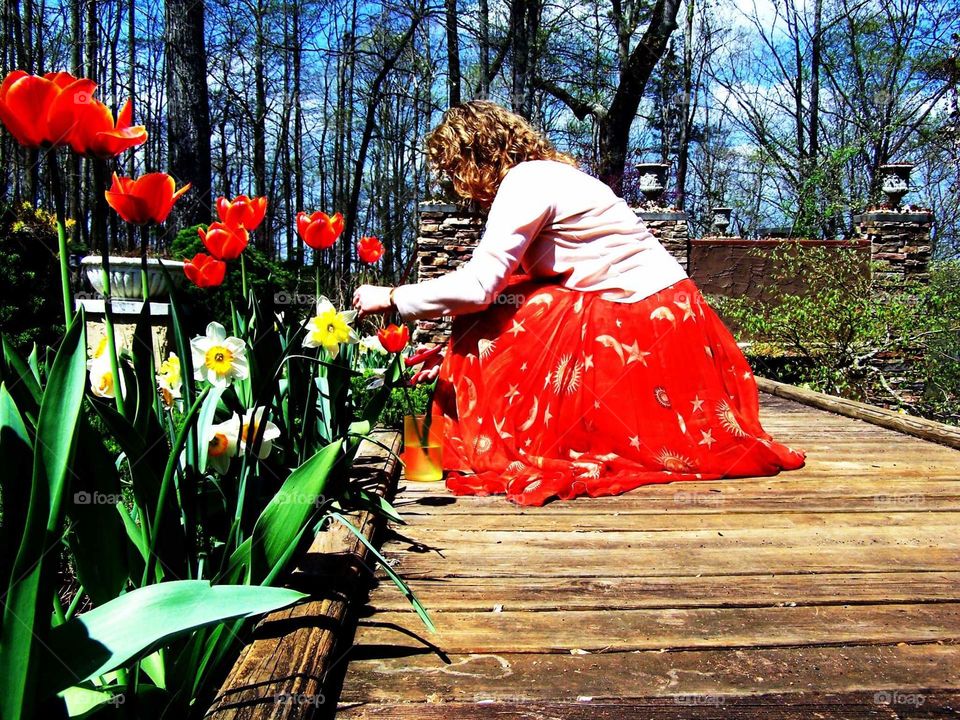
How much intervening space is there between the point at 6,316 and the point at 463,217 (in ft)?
18.9

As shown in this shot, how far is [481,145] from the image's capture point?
2.49 metres

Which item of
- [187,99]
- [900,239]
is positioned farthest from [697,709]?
[900,239]

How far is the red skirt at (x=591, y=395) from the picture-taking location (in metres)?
2.37

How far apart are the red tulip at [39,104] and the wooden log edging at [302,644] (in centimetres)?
68

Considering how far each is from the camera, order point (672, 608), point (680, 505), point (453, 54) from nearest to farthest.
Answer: point (672, 608) → point (680, 505) → point (453, 54)

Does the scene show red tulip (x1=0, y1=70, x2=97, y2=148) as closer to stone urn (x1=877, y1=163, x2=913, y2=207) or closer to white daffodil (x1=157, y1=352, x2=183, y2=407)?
white daffodil (x1=157, y1=352, x2=183, y2=407)

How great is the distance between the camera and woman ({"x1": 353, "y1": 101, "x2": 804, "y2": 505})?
7.64 feet

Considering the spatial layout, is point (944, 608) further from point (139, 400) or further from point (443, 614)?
point (139, 400)

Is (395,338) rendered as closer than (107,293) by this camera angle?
No

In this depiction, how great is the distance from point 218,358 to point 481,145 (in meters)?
1.51

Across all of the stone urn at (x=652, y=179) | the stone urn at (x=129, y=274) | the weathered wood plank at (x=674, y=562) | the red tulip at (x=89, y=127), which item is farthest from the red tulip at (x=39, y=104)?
the stone urn at (x=652, y=179)

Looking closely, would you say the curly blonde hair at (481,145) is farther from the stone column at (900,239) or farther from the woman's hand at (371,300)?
the stone column at (900,239)

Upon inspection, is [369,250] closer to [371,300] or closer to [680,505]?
[371,300]

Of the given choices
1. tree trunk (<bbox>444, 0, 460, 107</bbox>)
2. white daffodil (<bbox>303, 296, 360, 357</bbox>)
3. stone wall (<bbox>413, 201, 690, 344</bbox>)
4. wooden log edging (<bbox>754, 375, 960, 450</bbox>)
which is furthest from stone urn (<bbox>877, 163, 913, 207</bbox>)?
white daffodil (<bbox>303, 296, 360, 357</bbox>)
